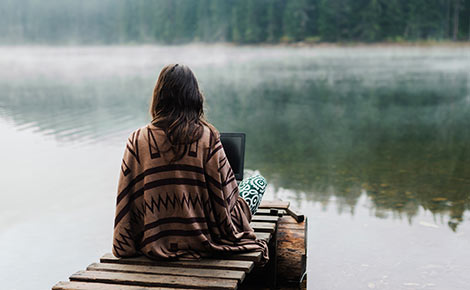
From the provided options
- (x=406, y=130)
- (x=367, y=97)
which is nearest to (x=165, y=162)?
(x=406, y=130)

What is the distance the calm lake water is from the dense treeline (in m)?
3.65

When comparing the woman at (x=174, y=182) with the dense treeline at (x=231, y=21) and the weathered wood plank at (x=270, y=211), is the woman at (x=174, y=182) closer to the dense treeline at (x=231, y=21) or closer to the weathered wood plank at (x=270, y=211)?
the weathered wood plank at (x=270, y=211)

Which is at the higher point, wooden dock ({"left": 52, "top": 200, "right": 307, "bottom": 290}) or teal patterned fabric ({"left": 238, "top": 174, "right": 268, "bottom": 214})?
teal patterned fabric ({"left": 238, "top": 174, "right": 268, "bottom": 214})

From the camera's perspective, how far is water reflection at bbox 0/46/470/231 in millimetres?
7227

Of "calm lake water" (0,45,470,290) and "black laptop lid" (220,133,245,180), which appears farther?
"calm lake water" (0,45,470,290)

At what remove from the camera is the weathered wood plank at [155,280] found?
214cm

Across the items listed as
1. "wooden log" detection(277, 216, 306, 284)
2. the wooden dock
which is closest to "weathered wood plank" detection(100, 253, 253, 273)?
the wooden dock

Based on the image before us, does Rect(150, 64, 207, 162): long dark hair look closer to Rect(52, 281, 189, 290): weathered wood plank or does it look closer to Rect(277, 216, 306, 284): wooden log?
Rect(52, 281, 189, 290): weathered wood plank

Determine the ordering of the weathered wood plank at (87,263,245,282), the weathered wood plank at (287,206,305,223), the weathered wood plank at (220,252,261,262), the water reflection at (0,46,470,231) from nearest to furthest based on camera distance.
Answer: the weathered wood plank at (87,263,245,282) < the weathered wood plank at (220,252,261,262) < the weathered wood plank at (287,206,305,223) < the water reflection at (0,46,470,231)

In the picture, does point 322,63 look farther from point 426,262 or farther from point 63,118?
point 426,262

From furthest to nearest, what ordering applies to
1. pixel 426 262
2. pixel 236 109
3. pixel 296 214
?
pixel 236 109 < pixel 426 262 < pixel 296 214

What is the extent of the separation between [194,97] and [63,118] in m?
14.0

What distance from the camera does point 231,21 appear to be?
109 ft

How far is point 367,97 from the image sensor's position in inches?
910
